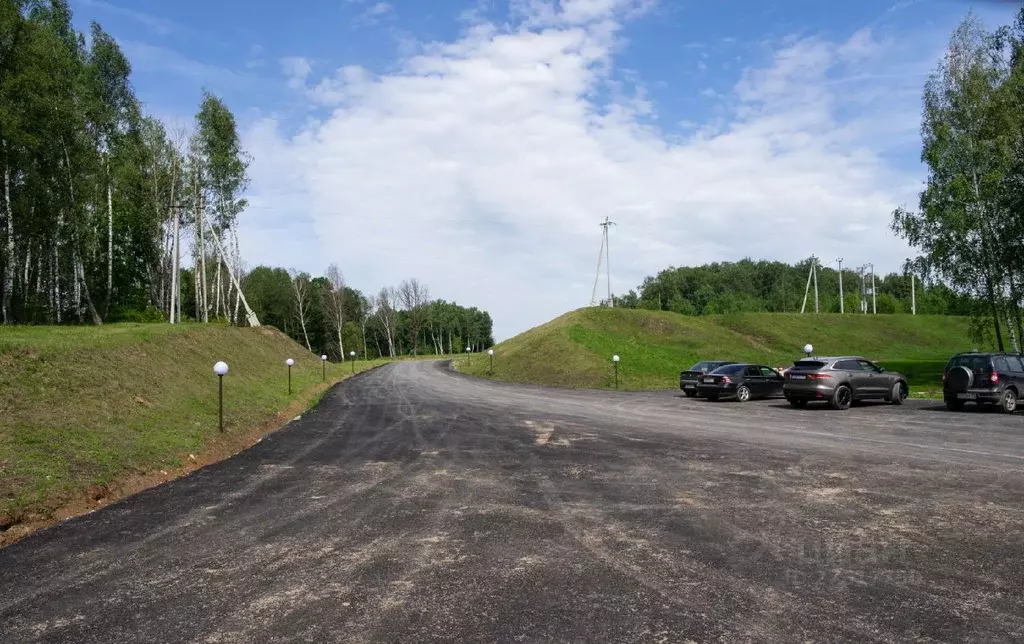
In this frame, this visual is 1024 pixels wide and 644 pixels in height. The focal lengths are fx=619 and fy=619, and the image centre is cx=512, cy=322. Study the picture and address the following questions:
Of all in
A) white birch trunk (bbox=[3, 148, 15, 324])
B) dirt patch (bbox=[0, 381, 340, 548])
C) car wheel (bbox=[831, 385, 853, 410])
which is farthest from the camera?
white birch trunk (bbox=[3, 148, 15, 324])

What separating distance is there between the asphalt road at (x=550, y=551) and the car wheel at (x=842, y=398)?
8.18 metres

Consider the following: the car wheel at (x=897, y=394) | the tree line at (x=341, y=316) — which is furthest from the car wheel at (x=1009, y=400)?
the tree line at (x=341, y=316)

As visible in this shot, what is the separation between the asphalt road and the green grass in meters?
1.08

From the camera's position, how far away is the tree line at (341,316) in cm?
8794

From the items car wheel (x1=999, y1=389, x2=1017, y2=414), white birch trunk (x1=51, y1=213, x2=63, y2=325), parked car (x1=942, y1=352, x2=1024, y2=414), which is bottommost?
car wheel (x1=999, y1=389, x2=1017, y2=414)

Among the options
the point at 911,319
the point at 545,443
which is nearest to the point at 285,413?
the point at 545,443

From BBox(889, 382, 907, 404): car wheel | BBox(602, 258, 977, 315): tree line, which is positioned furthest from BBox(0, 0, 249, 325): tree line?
BBox(602, 258, 977, 315): tree line

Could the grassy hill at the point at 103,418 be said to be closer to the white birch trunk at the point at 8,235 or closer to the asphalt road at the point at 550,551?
the asphalt road at the point at 550,551

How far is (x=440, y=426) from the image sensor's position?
16.3 m

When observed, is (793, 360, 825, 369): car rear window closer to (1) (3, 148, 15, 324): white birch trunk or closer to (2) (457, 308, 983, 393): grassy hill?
(2) (457, 308, 983, 393): grassy hill

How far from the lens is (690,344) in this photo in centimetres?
4969

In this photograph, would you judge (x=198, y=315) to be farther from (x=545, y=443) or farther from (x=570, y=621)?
(x=570, y=621)

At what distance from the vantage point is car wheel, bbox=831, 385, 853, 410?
19953 millimetres

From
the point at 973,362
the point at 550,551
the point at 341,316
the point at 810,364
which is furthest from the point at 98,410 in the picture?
the point at 341,316
